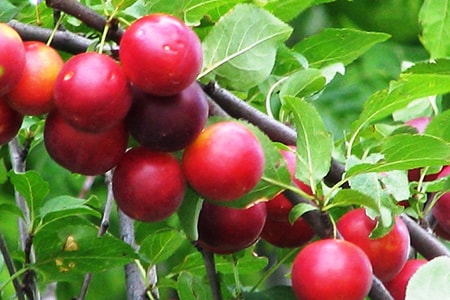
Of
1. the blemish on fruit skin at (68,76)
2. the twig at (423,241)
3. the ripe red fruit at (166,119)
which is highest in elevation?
the blemish on fruit skin at (68,76)

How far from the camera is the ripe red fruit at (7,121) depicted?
83 centimetres

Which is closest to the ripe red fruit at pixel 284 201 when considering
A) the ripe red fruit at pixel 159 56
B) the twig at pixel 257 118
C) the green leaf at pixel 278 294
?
the twig at pixel 257 118

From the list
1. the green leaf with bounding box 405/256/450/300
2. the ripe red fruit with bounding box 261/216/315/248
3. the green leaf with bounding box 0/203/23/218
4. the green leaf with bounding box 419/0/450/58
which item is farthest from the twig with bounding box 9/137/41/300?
the green leaf with bounding box 419/0/450/58

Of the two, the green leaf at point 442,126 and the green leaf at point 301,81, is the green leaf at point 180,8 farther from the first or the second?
the green leaf at point 442,126

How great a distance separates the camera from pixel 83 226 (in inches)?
44.1

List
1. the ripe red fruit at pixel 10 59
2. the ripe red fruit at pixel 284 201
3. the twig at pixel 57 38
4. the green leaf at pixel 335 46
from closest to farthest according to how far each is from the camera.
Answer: the ripe red fruit at pixel 10 59 → the twig at pixel 57 38 → the ripe red fruit at pixel 284 201 → the green leaf at pixel 335 46

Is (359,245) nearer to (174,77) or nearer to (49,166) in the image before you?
(174,77)

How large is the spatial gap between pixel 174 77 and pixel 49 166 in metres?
1.81

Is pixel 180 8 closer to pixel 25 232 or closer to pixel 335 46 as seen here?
pixel 335 46

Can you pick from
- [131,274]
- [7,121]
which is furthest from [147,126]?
[131,274]

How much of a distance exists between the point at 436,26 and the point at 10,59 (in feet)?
3.43

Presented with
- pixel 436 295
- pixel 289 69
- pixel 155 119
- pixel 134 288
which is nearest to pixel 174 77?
pixel 155 119

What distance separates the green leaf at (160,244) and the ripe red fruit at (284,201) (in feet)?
0.91

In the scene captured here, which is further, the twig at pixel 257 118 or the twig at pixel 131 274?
the twig at pixel 131 274
